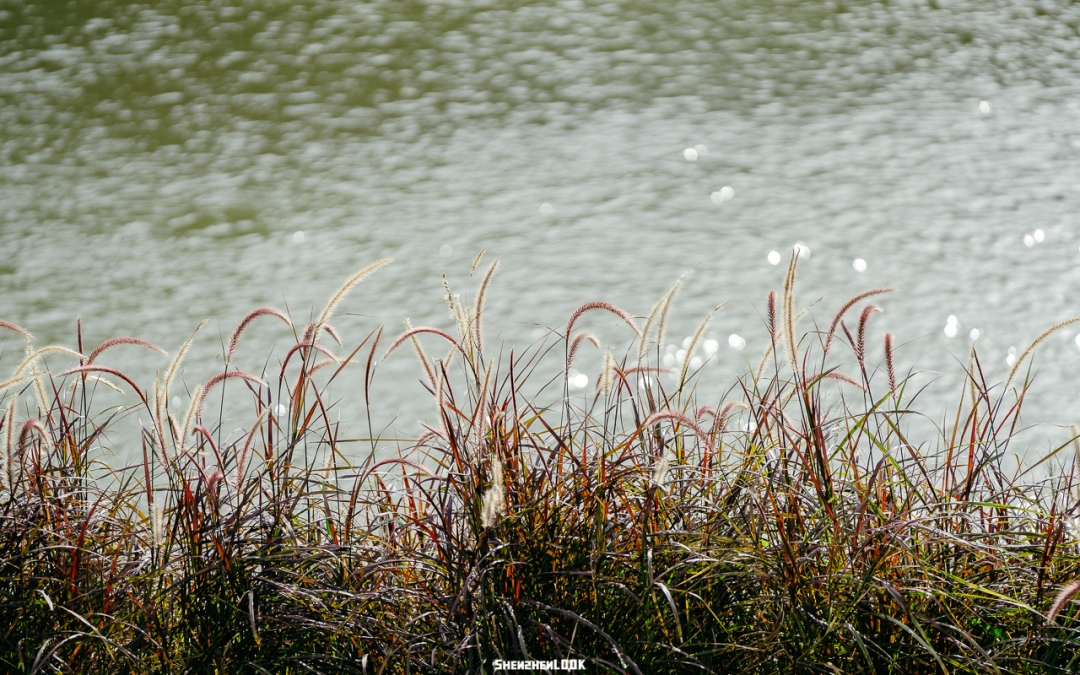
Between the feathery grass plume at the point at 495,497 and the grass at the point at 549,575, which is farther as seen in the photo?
the grass at the point at 549,575

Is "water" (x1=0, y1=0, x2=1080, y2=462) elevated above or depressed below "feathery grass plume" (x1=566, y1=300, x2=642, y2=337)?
Result: below

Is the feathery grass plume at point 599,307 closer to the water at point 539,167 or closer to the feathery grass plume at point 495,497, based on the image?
the feathery grass plume at point 495,497

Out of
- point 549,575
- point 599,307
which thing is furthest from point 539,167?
point 549,575

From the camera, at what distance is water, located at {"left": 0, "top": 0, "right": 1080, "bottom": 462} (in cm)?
279

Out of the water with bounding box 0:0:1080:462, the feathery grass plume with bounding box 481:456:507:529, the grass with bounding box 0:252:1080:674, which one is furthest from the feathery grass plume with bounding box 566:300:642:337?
the water with bounding box 0:0:1080:462

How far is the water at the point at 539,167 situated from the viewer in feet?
9.14

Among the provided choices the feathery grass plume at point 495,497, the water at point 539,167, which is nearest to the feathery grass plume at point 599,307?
the feathery grass plume at point 495,497

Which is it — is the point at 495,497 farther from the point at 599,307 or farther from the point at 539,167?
the point at 539,167

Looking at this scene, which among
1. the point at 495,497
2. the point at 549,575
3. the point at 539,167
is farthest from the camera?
the point at 539,167

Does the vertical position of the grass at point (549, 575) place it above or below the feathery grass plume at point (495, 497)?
below

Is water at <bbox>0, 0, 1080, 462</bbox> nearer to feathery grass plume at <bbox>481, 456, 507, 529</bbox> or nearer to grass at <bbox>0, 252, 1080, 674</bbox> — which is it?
grass at <bbox>0, 252, 1080, 674</bbox>

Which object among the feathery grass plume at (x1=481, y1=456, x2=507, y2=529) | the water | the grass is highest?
the feathery grass plume at (x1=481, y1=456, x2=507, y2=529)

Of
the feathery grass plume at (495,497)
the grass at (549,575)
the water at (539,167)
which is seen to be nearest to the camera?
the feathery grass plume at (495,497)

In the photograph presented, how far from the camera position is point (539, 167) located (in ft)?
11.4
